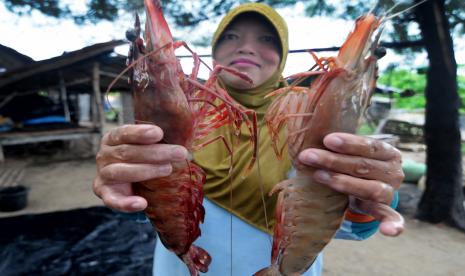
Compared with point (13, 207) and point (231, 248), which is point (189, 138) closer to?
point (231, 248)

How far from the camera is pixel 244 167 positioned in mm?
1692

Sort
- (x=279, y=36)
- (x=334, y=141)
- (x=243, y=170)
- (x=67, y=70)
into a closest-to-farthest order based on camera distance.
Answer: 1. (x=334, y=141)
2. (x=243, y=170)
3. (x=279, y=36)
4. (x=67, y=70)

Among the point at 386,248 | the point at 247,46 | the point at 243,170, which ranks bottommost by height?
the point at 386,248

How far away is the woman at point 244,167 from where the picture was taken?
3.53 feet

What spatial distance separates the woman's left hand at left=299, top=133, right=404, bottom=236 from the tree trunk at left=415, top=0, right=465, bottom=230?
190 inches

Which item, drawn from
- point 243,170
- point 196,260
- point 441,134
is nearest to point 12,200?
point 196,260

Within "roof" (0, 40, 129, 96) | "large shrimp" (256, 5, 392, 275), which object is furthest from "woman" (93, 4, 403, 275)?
"roof" (0, 40, 129, 96)

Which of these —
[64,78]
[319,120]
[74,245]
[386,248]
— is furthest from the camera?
[64,78]

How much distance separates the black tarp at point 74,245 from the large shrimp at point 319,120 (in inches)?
114

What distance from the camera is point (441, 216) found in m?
5.49

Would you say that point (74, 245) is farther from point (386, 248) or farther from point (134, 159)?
point (386, 248)

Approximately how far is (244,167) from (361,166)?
0.73 meters

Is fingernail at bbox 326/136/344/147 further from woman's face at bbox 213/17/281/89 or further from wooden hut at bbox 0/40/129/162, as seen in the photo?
wooden hut at bbox 0/40/129/162

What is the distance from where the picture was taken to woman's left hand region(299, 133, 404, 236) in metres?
1.06
